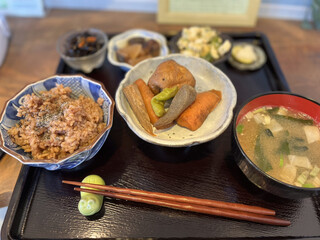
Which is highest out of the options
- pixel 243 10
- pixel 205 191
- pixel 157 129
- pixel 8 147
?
pixel 243 10

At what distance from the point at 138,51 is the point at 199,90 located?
0.65 meters

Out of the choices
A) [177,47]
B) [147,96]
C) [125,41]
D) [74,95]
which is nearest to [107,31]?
[125,41]

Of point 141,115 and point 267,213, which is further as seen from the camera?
point 141,115

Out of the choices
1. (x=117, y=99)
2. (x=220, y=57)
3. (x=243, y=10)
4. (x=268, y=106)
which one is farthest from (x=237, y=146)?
(x=243, y=10)

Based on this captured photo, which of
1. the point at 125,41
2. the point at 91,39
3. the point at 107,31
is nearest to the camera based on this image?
the point at 91,39

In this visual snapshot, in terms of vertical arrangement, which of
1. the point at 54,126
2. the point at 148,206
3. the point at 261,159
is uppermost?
the point at 54,126

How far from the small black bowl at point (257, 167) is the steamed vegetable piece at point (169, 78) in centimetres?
46

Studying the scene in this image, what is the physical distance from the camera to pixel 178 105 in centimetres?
161

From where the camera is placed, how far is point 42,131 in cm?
149

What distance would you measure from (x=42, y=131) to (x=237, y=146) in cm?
116

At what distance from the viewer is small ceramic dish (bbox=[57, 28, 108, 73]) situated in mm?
2059

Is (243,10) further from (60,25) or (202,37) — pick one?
(60,25)

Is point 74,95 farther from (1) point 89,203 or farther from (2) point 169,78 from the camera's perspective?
(1) point 89,203

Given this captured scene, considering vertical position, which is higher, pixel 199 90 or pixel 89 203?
pixel 199 90
